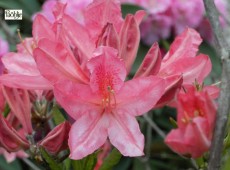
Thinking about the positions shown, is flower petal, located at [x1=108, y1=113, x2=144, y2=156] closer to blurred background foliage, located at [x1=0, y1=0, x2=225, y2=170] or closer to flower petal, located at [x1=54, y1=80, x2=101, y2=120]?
flower petal, located at [x1=54, y1=80, x2=101, y2=120]

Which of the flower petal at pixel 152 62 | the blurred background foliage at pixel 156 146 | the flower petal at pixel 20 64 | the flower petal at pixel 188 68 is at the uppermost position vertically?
the flower petal at pixel 152 62

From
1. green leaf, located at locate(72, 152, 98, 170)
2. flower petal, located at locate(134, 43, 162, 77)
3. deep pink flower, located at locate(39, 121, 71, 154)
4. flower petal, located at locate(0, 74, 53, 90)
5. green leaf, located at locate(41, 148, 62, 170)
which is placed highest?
flower petal, located at locate(134, 43, 162, 77)

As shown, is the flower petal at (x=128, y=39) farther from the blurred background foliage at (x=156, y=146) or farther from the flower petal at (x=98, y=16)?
the blurred background foliage at (x=156, y=146)

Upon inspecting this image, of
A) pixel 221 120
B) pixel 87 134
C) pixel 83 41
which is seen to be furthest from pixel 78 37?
pixel 221 120

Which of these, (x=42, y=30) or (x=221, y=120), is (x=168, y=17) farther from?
(x=221, y=120)

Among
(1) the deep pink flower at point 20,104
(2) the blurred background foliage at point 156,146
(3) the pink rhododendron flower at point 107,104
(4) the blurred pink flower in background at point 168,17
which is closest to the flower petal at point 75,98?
(3) the pink rhododendron flower at point 107,104

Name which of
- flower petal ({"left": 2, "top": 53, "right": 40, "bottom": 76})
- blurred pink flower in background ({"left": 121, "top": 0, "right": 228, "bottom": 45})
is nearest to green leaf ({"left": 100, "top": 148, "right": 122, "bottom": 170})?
flower petal ({"left": 2, "top": 53, "right": 40, "bottom": 76})
